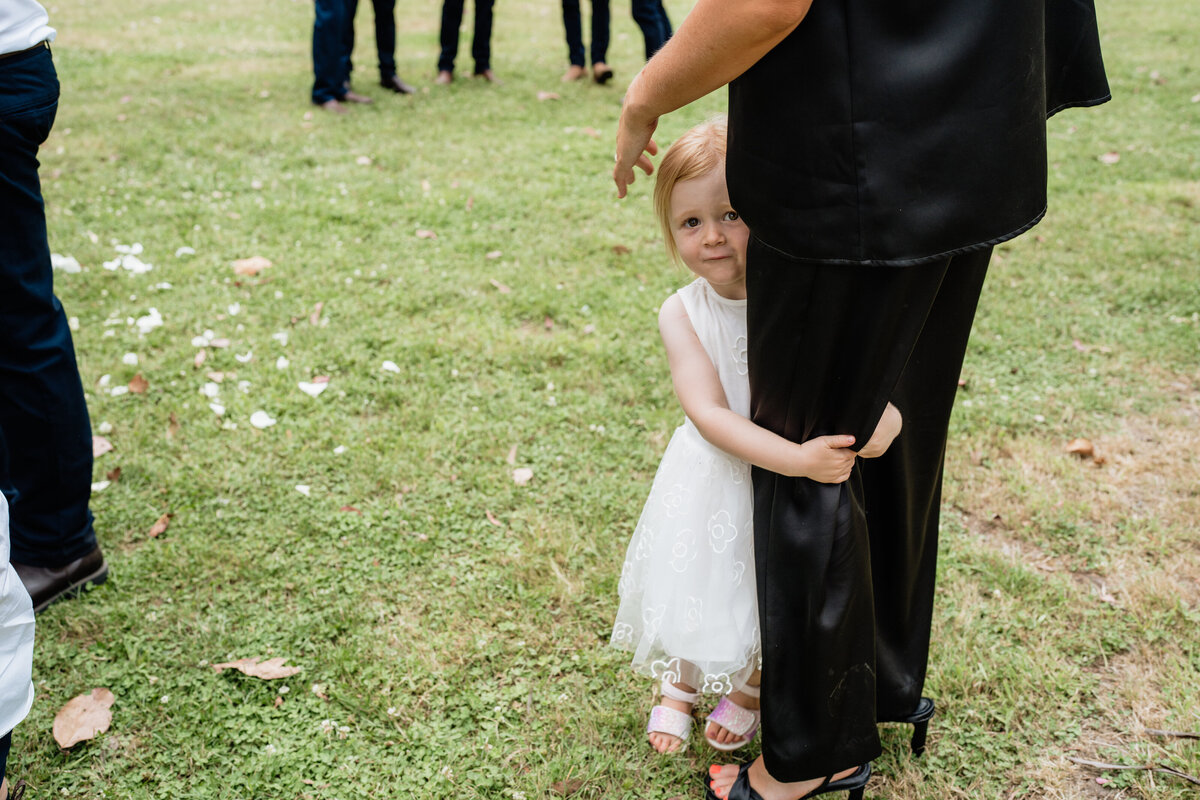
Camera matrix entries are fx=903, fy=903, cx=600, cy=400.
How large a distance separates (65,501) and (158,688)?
601 mm

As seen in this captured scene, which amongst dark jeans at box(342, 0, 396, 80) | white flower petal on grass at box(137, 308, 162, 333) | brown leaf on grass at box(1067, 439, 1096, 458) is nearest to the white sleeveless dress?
brown leaf on grass at box(1067, 439, 1096, 458)

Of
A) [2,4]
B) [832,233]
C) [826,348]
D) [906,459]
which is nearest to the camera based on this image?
[832,233]

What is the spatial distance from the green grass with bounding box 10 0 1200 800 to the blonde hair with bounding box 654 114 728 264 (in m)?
1.33

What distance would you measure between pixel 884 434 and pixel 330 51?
621cm

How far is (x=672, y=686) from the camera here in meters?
2.20

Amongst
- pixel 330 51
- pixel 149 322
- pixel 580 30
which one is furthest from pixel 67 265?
pixel 580 30

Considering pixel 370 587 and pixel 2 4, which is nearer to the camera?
pixel 2 4

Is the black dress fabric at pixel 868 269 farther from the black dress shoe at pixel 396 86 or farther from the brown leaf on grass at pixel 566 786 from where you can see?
the black dress shoe at pixel 396 86

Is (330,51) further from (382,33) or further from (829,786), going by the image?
(829,786)

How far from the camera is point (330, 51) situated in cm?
664

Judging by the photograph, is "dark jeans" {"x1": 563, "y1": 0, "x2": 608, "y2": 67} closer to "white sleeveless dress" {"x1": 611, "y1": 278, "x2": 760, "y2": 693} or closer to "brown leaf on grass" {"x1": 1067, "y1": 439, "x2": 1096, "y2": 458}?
"brown leaf on grass" {"x1": 1067, "y1": 439, "x2": 1096, "y2": 458}

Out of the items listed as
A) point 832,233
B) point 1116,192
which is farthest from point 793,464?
point 1116,192

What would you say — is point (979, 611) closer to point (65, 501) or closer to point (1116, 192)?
point (65, 501)

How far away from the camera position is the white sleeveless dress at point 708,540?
1.79 metres
